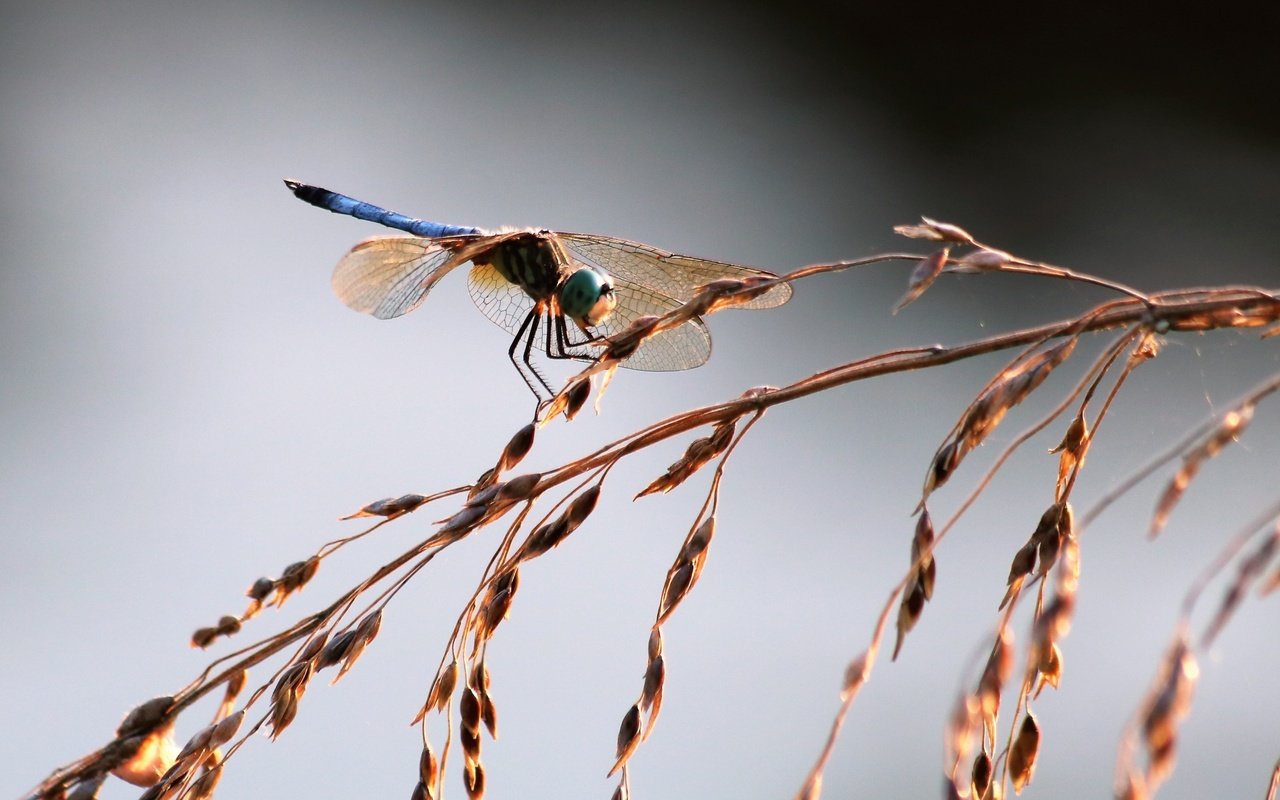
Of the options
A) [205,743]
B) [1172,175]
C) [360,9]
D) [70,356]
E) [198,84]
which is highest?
[360,9]

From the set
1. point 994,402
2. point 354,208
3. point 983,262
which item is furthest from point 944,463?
point 354,208

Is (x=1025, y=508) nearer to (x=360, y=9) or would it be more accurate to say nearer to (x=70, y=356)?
(x=70, y=356)

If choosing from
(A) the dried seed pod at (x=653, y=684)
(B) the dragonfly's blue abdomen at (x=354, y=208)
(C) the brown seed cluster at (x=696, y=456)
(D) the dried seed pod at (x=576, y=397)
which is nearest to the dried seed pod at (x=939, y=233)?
(C) the brown seed cluster at (x=696, y=456)

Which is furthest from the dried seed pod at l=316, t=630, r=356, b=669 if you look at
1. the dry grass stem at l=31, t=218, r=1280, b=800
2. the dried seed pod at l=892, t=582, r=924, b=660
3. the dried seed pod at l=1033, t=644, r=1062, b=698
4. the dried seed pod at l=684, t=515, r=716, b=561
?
the dried seed pod at l=1033, t=644, r=1062, b=698

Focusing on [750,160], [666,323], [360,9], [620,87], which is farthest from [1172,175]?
[666,323]

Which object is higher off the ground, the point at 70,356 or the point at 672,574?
the point at 70,356

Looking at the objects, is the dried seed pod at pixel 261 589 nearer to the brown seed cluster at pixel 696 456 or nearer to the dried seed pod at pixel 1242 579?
the brown seed cluster at pixel 696 456

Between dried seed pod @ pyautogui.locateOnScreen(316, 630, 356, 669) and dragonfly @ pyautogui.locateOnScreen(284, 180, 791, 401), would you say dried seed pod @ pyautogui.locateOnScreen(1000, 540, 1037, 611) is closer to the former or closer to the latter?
dried seed pod @ pyautogui.locateOnScreen(316, 630, 356, 669)

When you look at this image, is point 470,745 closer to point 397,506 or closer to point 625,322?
point 397,506
